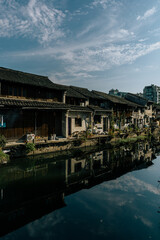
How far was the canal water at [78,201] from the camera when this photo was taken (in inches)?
204

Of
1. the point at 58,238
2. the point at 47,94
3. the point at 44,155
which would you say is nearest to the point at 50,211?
the point at 58,238

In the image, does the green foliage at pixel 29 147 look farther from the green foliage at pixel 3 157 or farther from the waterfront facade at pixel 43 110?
the green foliage at pixel 3 157

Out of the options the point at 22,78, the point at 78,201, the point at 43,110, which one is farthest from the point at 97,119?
the point at 78,201

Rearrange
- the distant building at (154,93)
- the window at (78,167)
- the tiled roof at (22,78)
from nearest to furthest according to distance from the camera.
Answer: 1. the window at (78,167)
2. the tiled roof at (22,78)
3. the distant building at (154,93)

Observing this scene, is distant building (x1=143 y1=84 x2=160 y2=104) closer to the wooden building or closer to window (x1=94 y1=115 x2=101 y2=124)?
window (x1=94 y1=115 x2=101 y2=124)

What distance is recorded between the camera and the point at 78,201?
23.2 feet

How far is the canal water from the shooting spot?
519 cm

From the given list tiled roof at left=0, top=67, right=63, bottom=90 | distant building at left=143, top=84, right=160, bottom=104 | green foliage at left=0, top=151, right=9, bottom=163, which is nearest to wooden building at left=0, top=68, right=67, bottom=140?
tiled roof at left=0, top=67, right=63, bottom=90

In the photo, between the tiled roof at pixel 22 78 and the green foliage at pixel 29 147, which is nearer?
the green foliage at pixel 29 147

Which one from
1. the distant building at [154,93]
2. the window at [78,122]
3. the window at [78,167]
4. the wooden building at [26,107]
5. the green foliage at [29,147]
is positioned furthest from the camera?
the distant building at [154,93]

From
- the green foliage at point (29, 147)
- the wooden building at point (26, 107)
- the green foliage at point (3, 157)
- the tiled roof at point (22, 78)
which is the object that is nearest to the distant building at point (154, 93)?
the tiled roof at point (22, 78)

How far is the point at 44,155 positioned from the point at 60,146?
2232 millimetres


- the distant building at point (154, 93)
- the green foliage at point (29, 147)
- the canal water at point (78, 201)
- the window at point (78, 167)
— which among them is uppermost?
the distant building at point (154, 93)

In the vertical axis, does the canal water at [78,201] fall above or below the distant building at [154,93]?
below
